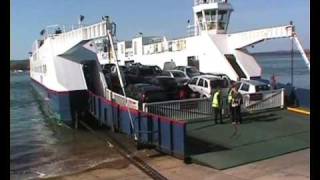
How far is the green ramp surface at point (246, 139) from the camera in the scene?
41.1ft

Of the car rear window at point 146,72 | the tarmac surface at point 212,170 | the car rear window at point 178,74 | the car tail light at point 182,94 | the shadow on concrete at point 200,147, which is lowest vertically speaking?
the tarmac surface at point 212,170

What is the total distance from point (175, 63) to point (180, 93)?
47.8ft

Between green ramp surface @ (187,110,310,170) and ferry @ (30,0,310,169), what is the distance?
59mm

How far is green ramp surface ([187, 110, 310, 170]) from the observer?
1252 centimetres

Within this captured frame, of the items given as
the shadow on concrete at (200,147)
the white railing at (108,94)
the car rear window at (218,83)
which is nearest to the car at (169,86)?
the car rear window at (218,83)

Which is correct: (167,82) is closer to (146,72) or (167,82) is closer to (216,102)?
(146,72)

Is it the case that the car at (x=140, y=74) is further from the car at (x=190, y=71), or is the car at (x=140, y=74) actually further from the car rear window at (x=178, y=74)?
the car at (x=190, y=71)

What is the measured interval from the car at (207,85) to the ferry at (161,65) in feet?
7.45

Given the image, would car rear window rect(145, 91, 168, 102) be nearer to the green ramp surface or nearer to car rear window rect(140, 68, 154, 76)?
the green ramp surface

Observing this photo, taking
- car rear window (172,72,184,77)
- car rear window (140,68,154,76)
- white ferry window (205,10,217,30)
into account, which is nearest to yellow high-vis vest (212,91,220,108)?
car rear window (172,72,184,77)

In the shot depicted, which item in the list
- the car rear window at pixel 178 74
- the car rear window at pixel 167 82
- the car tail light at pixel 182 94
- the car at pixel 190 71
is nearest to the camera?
the car tail light at pixel 182 94

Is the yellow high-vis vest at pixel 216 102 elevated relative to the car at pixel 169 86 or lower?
lower

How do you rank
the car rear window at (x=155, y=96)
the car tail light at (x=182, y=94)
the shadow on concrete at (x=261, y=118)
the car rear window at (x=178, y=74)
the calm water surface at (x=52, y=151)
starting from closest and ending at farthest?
the calm water surface at (x=52, y=151)
the shadow on concrete at (x=261, y=118)
the car rear window at (x=155, y=96)
the car tail light at (x=182, y=94)
the car rear window at (x=178, y=74)
